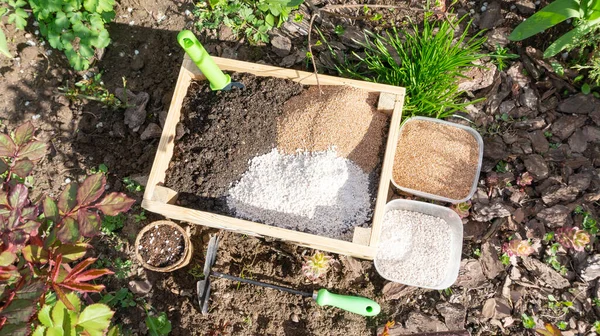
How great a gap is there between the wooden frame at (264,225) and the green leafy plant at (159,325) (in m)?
0.57

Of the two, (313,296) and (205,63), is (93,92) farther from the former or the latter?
(313,296)

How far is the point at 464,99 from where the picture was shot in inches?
112

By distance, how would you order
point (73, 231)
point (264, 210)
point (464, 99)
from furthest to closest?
point (464, 99)
point (264, 210)
point (73, 231)

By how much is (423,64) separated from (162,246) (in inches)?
65.1

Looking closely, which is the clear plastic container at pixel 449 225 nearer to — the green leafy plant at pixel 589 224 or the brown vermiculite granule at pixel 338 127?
the brown vermiculite granule at pixel 338 127

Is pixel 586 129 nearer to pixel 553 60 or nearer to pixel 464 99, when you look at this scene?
pixel 553 60

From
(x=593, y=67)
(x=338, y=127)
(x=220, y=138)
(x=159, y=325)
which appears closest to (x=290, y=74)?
(x=338, y=127)

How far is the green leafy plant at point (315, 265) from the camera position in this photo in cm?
250

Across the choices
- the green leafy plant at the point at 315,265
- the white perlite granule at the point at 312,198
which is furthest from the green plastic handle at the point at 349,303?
the white perlite granule at the point at 312,198

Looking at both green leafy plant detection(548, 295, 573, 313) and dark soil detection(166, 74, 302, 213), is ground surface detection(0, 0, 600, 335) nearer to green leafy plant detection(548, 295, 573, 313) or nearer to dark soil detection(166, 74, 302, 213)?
green leafy plant detection(548, 295, 573, 313)

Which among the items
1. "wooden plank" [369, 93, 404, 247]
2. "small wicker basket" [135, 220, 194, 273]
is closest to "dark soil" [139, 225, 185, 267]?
"small wicker basket" [135, 220, 194, 273]

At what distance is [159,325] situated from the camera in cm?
255

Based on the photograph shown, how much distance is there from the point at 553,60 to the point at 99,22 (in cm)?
251

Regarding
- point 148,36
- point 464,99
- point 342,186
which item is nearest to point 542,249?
point 464,99
